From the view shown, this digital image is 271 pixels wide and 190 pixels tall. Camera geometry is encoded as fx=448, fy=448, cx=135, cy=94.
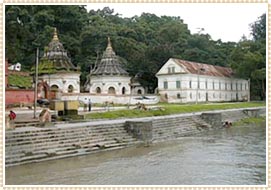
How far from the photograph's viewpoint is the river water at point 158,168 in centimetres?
1206

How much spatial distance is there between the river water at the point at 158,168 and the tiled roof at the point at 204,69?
2730 centimetres

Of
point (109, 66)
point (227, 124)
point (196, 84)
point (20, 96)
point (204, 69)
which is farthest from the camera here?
point (204, 69)

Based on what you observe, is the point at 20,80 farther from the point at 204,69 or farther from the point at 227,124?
the point at 204,69

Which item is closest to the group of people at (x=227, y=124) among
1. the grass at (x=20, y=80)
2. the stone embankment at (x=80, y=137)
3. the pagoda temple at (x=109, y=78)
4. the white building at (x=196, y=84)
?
the stone embankment at (x=80, y=137)

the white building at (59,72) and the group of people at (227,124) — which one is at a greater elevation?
the white building at (59,72)

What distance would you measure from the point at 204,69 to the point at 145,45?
8.63 metres

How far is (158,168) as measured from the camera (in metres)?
13.9

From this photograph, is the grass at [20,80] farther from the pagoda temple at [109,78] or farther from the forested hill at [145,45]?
the pagoda temple at [109,78]

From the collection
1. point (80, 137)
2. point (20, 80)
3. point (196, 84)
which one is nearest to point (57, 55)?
point (20, 80)

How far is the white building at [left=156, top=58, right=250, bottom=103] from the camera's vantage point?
46031 millimetres

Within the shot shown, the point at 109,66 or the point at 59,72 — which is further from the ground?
the point at 109,66

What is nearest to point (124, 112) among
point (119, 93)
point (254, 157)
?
point (254, 157)

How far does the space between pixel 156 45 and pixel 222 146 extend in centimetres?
3352

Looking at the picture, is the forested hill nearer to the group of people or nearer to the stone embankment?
the group of people
